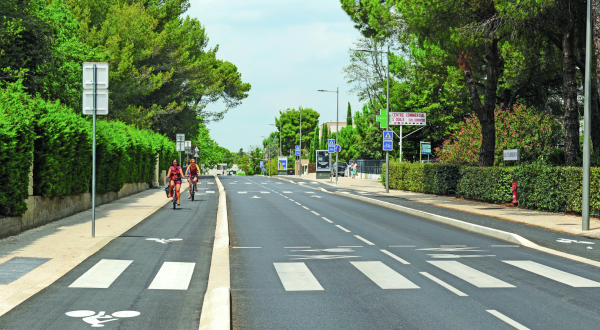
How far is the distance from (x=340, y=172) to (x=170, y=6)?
42001mm

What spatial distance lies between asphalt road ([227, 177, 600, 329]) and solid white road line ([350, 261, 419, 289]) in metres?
0.02

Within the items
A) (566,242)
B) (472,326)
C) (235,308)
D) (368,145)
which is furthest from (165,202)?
(368,145)

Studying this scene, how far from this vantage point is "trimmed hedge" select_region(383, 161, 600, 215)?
754 inches

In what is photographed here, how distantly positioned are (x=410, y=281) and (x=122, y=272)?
440 cm

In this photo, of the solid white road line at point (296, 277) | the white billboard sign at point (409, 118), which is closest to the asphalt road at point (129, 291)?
the solid white road line at point (296, 277)

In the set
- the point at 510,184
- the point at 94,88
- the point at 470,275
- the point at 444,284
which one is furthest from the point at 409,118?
the point at 444,284

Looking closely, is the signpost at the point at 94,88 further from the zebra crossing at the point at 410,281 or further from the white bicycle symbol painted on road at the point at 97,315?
the white bicycle symbol painted on road at the point at 97,315

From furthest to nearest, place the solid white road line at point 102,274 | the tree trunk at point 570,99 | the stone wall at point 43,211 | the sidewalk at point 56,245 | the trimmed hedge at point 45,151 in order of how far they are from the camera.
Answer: the tree trunk at point 570,99
the stone wall at point 43,211
the trimmed hedge at point 45,151
the solid white road line at point 102,274
the sidewalk at point 56,245

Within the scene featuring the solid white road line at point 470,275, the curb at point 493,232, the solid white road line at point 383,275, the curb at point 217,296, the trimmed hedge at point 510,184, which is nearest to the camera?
the curb at point 217,296

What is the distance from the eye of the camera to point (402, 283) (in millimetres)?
8688

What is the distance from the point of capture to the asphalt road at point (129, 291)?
20.9 ft

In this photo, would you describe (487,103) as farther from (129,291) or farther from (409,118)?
(129,291)

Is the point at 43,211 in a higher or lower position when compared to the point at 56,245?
higher

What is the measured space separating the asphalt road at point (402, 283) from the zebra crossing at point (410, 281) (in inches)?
0.6
